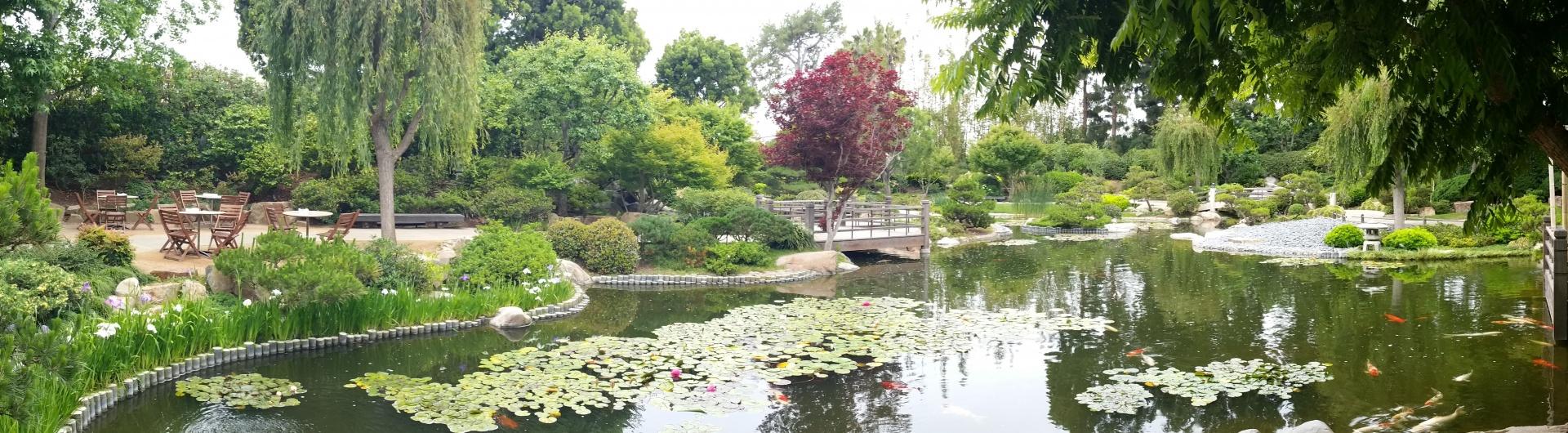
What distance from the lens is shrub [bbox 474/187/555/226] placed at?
17.0 metres

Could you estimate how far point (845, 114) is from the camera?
571 inches

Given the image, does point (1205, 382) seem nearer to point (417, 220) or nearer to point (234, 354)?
point (234, 354)

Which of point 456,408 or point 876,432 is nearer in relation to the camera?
point 876,432

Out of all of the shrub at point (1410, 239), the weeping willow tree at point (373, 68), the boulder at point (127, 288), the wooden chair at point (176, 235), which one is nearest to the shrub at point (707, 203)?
the weeping willow tree at point (373, 68)

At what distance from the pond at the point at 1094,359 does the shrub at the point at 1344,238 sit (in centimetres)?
237

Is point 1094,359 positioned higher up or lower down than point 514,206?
lower down

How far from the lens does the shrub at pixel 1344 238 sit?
15500 millimetres

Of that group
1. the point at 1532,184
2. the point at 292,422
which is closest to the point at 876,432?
the point at 292,422

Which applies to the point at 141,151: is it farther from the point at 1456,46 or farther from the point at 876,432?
the point at 1456,46

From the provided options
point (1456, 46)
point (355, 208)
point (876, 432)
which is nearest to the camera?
point (1456, 46)

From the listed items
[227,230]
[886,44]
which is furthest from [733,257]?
[886,44]

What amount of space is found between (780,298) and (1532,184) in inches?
700

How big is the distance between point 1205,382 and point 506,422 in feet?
15.4

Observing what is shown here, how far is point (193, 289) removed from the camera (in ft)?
28.7
